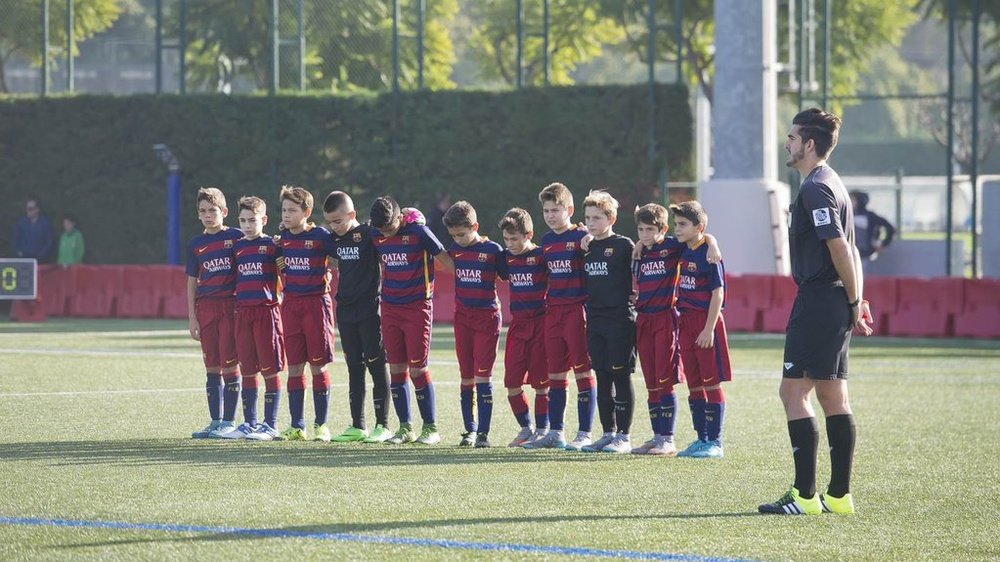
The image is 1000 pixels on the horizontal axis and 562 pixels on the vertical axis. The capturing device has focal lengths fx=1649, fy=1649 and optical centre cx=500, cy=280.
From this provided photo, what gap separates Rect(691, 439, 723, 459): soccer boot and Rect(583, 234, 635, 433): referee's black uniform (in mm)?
612

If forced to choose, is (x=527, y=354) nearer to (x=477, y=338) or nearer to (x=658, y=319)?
(x=477, y=338)

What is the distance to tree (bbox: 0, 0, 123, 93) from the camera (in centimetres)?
3506

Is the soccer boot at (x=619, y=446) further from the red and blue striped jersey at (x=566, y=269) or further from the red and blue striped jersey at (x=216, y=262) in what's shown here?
the red and blue striped jersey at (x=216, y=262)

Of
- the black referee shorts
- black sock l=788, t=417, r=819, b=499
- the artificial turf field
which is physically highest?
the black referee shorts

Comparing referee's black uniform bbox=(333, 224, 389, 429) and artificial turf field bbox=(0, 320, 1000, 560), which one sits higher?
referee's black uniform bbox=(333, 224, 389, 429)

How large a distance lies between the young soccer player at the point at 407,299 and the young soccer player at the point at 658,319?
4.88ft

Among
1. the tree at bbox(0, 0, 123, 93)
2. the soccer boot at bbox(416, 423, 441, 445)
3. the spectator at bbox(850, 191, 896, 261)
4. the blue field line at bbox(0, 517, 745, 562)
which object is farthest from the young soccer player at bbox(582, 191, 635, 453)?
the tree at bbox(0, 0, 123, 93)

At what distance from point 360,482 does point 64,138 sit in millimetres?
25107

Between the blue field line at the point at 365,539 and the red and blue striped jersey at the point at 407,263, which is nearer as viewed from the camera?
the blue field line at the point at 365,539

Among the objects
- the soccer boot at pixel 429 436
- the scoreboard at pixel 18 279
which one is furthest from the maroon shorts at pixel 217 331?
the scoreboard at pixel 18 279

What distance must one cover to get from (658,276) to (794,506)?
2948 mm

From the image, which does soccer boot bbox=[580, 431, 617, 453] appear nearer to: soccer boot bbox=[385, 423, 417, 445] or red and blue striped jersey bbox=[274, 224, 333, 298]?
soccer boot bbox=[385, 423, 417, 445]

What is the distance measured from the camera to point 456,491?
363 inches

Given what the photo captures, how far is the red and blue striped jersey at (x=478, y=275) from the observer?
11.7 meters
